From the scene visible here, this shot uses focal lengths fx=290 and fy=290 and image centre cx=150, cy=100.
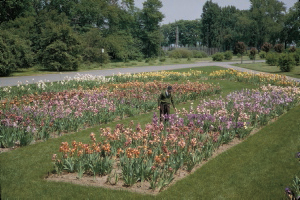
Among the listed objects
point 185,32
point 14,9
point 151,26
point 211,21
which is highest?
point 185,32

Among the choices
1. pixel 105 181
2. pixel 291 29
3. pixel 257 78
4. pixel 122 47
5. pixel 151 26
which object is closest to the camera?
pixel 105 181

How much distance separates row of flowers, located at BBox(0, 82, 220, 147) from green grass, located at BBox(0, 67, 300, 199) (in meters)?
0.58

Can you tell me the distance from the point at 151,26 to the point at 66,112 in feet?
207

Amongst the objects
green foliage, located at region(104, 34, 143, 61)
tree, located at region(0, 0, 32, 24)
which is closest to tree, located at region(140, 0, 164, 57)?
green foliage, located at region(104, 34, 143, 61)

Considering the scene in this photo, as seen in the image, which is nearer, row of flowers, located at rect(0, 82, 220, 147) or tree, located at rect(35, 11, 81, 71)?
row of flowers, located at rect(0, 82, 220, 147)

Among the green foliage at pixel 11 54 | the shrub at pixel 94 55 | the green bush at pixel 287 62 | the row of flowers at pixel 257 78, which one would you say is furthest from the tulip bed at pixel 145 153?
the shrub at pixel 94 55

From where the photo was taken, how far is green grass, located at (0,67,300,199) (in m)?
5.70

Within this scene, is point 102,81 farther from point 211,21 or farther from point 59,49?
point 211,21

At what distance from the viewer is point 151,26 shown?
70188mm

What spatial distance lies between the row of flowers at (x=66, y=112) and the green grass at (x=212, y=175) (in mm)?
576

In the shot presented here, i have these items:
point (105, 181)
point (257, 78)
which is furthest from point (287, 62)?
point (105, 181)

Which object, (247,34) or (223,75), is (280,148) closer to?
(223,75)

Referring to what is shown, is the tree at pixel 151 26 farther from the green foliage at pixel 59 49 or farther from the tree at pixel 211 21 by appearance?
the green foliage at pixel 59 49

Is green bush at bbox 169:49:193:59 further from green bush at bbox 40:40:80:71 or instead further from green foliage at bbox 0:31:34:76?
green foliage at bbox 0:31:34:76
